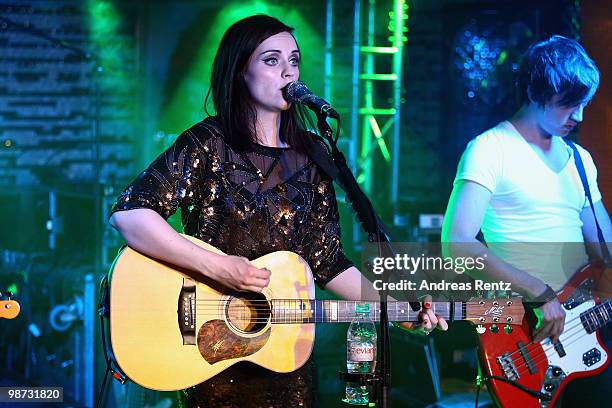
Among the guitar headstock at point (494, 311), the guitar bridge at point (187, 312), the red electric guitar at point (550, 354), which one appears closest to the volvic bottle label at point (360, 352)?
the guitar headstock at point (494, 311)

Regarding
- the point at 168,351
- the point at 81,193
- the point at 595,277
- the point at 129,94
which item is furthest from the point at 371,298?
the point at 129,94

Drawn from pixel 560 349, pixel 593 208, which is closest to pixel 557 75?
pixel 593 208

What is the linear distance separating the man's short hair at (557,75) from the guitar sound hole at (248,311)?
5.89ft

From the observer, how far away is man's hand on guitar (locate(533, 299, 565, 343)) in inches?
134

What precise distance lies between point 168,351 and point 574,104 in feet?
7.50

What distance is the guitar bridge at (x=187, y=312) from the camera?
265 centimetres

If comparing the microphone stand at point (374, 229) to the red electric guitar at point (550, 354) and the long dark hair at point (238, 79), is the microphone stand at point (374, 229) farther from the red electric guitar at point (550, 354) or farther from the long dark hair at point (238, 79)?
the red electric guitar at point (550, 354)

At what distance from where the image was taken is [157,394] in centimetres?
486

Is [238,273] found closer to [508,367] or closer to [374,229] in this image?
[374,229]

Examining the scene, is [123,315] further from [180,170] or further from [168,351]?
[180,170]

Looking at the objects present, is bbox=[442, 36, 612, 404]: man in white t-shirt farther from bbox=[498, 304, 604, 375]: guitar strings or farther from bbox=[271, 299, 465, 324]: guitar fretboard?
bbox=[271, 299, 465, 324]: guitar fretboard

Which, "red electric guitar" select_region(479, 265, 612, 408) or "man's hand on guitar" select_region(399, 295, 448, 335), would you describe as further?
"red electric guitar" select_region(479, 265, 612, 408)

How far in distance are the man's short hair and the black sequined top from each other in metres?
1.40

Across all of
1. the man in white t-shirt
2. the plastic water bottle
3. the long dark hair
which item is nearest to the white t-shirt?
the man in white t-shirt
